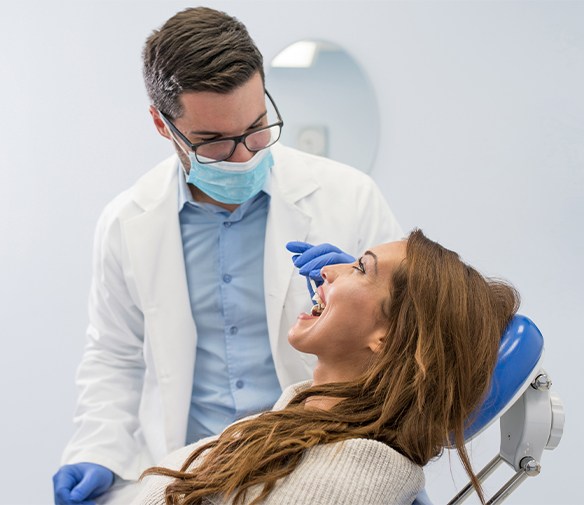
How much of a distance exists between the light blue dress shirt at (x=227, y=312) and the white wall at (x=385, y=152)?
97 centimetres

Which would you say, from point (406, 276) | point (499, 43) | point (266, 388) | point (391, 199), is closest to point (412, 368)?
point (406, 276)

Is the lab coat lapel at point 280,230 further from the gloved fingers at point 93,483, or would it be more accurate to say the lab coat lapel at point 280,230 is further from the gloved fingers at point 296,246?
the gloved fingers at point 93,483

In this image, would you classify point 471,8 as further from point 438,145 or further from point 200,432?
point 200,432

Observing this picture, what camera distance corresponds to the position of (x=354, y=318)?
4.64 ft

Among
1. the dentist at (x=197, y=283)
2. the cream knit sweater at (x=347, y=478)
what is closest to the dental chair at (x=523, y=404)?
the cream knit sweater at (x=347, y=478)

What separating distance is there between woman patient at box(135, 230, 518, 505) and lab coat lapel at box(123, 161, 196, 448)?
1.31ft

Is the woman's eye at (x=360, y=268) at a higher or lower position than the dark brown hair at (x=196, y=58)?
lower

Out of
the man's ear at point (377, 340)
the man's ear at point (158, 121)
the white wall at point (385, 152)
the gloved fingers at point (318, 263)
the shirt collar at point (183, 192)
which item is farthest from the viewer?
the white wall at point (385, 152)

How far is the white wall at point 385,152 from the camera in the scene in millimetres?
2617

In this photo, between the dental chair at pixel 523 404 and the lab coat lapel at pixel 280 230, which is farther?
the lab coat lapel at pixel 280 230

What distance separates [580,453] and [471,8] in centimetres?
156

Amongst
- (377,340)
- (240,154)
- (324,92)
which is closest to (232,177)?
(240,154)

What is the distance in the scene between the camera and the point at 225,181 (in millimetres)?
1739

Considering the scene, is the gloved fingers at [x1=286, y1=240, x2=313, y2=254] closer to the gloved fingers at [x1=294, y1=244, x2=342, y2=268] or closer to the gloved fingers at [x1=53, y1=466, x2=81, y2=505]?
the gloved fingers at [x1=294, y1=244, x2=342, y2=268]
